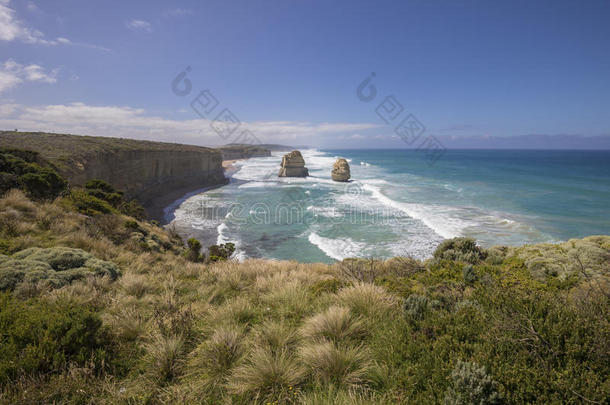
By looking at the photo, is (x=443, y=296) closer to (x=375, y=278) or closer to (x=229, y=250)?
(x=375, y=278)

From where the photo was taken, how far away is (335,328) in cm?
350

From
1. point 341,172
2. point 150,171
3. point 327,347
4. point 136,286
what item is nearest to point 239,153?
point 341,172

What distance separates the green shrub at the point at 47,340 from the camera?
8.82 feet

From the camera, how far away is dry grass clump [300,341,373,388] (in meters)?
2.74

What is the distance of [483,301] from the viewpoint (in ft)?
12.1

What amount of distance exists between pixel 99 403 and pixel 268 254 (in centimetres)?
1445

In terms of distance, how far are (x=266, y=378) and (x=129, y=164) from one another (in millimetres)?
37648

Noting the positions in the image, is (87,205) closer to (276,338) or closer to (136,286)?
(136,286)

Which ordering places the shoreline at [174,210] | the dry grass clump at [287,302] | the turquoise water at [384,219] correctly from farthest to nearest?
the shoreline at [174,210], the turquoise water at [384,219], the dry grass clump at [287,302]

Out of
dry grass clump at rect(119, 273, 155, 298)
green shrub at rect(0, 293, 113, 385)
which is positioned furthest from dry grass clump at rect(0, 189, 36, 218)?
green shrub at rect(0, 293, 113, 385)

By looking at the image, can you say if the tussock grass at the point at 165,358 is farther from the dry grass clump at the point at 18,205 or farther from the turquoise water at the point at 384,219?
the turquoise water at the point at 384,219

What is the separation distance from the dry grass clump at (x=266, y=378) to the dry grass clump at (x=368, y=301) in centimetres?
162

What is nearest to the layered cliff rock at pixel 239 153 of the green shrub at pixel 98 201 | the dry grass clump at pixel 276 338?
the green shrub at pixel 98 201

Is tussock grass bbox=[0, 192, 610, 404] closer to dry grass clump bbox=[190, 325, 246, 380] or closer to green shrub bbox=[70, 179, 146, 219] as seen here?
dry grass clump bbox=[190, 325, 246, 380]
